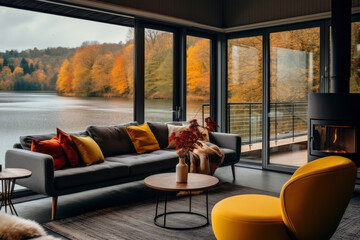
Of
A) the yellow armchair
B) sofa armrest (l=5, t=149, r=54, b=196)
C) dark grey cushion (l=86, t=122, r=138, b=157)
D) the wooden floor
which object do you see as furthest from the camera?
dark grey cushion (l=86, t=122, r=138, b=157)

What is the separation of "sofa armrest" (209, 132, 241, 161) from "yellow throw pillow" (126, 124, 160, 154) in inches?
40.8

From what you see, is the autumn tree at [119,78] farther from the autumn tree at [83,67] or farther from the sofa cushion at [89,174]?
the sofa cushion at [89,174]

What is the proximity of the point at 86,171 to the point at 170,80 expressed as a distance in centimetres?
268

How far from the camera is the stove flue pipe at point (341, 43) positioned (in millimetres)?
4320

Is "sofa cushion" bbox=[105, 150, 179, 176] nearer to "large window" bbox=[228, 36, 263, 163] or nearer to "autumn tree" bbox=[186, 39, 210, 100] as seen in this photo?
"autumn tree" bbox=[186, 39, 210, 100]

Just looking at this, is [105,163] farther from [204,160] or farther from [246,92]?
[246,92]

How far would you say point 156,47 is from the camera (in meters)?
5.69

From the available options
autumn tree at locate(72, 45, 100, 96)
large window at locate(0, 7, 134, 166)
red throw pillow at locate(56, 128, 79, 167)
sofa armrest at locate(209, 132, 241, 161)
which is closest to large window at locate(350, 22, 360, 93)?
sofa armrest at locate(209, 132, 241, 161)

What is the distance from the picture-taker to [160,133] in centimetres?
519

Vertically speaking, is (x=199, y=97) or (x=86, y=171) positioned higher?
(x=199, y=97)

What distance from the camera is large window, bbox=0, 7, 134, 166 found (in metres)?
4.24

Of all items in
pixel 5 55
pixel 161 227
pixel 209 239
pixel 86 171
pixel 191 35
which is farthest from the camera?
pixel 191 35

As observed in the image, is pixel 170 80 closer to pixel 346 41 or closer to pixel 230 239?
pixel 346 41

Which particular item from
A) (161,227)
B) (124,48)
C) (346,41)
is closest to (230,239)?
(161,227)
